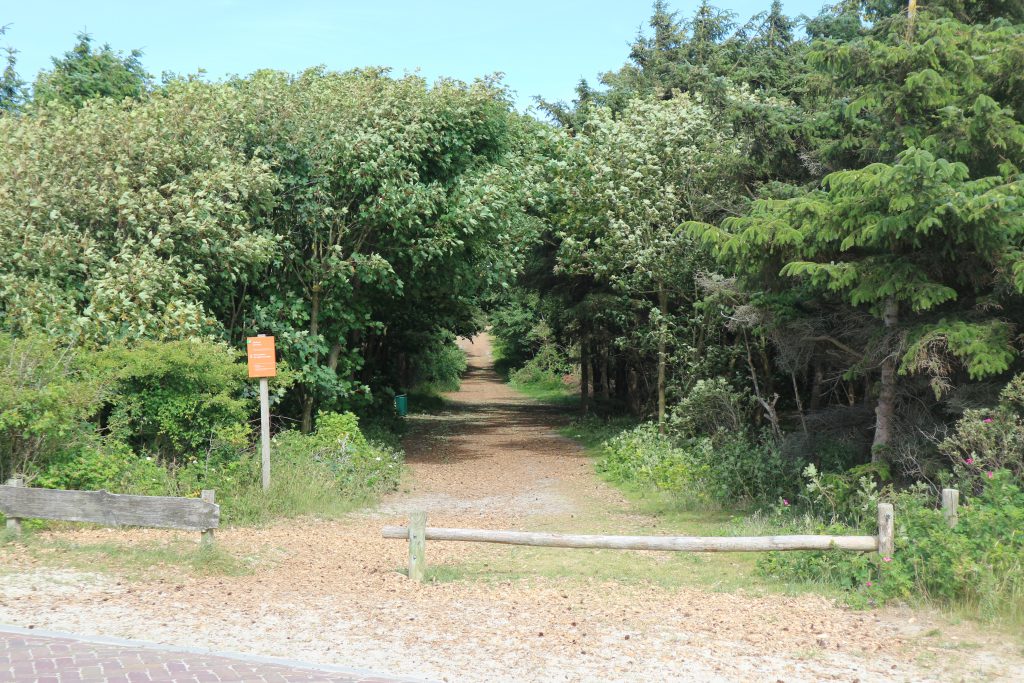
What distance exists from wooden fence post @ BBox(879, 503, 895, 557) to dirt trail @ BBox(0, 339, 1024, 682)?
632 millimetres

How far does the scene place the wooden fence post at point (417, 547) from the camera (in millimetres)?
9586

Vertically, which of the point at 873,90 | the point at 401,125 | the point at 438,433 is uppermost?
the point at 401,125

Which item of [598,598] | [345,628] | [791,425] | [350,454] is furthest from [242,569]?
[791,425]

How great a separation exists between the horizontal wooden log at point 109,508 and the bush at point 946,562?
6.17 meters

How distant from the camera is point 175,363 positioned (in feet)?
43.2

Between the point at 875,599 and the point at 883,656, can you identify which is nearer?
the point at 883,656

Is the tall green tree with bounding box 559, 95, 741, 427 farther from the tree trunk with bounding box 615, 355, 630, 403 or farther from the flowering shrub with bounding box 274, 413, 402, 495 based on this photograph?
the tree trunk with bounding box 615, 355, 630, 403

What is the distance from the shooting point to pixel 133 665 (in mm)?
6535

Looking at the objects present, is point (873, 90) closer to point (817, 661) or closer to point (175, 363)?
point (817, 661)

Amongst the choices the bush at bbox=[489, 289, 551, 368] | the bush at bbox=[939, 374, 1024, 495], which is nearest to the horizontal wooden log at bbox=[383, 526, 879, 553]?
the bush at bbox=[939, 374, 1024, 495]

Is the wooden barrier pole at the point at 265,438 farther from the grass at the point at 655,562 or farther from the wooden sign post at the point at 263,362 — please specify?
the grass at the point at 655,562

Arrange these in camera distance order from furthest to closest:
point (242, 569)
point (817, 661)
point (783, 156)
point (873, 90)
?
point (783, 156), point (873, 90), point (242, 569), point (817, 661)

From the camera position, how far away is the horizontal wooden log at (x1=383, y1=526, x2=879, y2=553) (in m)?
8.83

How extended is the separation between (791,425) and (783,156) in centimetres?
593
